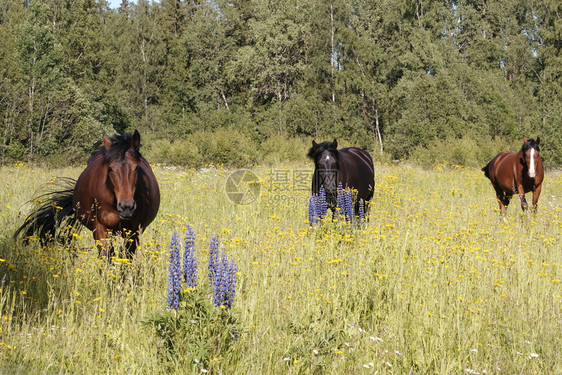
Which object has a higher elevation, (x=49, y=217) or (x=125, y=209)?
(x=125, y=209)

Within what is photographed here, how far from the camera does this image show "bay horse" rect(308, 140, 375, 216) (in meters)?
8.48

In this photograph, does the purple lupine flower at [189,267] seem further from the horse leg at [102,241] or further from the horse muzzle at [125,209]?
the horse leg at [102,241]

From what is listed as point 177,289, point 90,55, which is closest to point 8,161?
point 177,289

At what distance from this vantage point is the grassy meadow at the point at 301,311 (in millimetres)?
3281

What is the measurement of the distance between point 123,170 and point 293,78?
45950mm

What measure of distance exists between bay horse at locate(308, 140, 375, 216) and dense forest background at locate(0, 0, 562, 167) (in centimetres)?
1310

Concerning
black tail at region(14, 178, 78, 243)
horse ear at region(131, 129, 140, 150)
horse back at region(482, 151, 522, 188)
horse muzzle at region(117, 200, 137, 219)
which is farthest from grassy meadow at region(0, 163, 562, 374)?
horse back at region(482, 151, 522, 188)

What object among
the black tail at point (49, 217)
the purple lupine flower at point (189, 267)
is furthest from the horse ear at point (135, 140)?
the purple lupine flower at point (189, 267)

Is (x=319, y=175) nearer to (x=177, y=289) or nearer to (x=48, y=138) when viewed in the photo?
(x=177, y=289)

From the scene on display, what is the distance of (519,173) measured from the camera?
36.6 feet

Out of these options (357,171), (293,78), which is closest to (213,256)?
(357,171)

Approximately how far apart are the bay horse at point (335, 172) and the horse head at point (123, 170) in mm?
3731

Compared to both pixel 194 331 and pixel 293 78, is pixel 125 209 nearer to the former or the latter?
pixel 194 331

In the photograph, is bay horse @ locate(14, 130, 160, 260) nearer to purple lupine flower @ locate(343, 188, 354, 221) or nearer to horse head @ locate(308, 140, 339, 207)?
purple lupine flower @ locate(343, 188, 354, 221)
